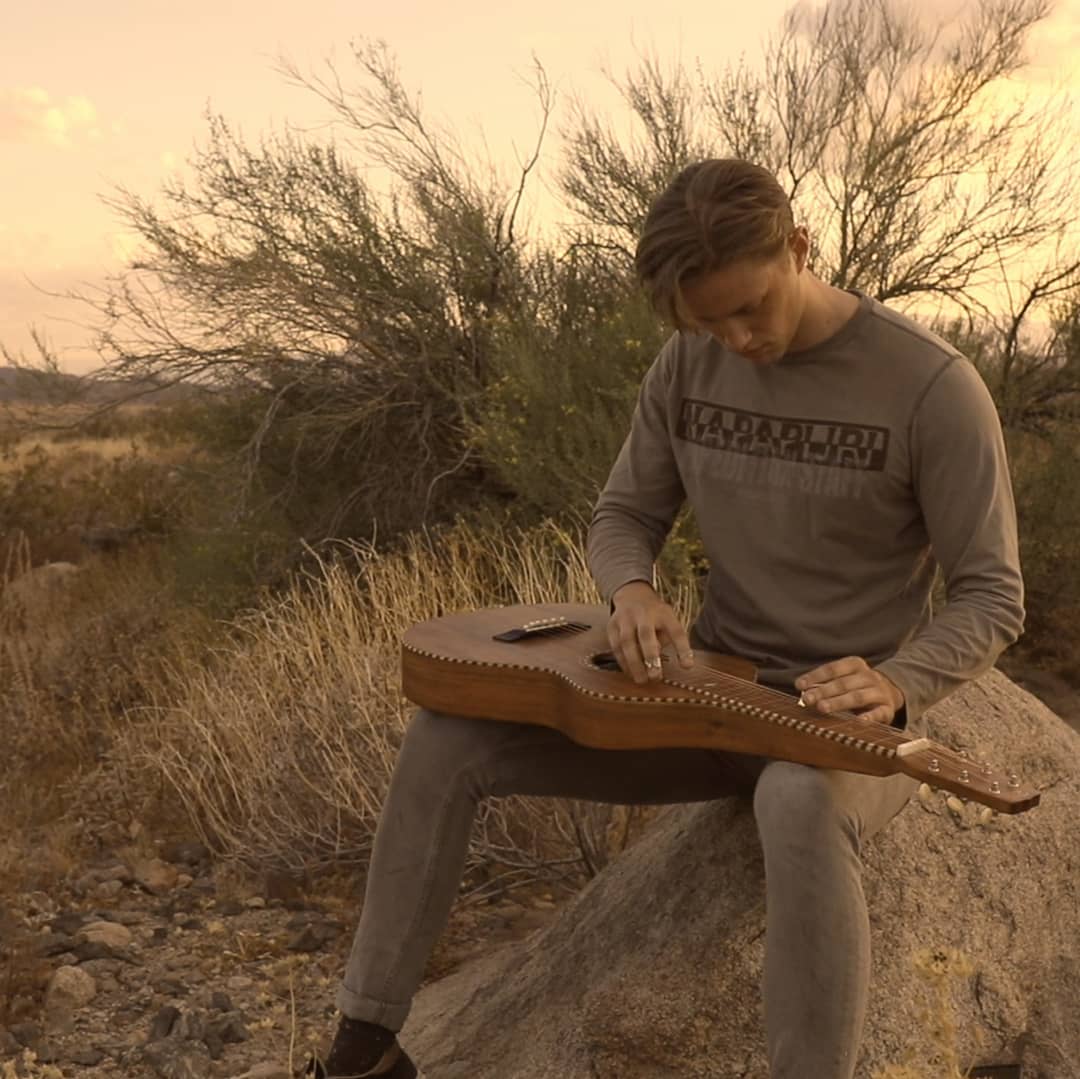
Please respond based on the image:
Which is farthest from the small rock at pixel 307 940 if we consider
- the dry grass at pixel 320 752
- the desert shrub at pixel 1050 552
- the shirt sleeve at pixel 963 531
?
the desert shrub at pixel 1050 552

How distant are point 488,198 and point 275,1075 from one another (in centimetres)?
721

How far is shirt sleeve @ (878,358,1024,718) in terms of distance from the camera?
2355 mm

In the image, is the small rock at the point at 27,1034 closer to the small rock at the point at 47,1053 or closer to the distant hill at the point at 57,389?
the small rock at the point at 47,1053

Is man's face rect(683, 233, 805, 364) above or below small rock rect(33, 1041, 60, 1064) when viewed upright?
→ above

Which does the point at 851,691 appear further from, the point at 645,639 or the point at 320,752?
the point at 320,752

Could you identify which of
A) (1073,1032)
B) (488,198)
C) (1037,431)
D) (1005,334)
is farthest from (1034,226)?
(1073,1032)

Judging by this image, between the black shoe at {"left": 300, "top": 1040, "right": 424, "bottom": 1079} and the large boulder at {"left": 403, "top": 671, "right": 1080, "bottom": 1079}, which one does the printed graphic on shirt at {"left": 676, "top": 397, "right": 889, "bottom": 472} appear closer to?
the large boulder at {"left": 403, "top": 671, "right": 1080, "bottom": 1079}

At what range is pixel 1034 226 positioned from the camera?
920cm

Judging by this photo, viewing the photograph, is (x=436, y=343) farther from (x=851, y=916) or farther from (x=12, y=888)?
(x=851, y=916)

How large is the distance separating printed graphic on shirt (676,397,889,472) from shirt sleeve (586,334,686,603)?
86mm

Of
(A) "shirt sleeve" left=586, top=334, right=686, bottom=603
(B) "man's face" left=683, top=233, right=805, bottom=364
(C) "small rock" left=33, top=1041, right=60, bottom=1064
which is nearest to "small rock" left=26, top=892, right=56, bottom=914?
(C) "small rock" left=33, top=1041, right=60, bottom=1064

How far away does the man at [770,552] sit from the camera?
2.38m

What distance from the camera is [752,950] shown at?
2.62 meters

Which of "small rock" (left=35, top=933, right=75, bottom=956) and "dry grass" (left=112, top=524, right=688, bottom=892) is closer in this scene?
"small rock" (left=35, top=933, right=75, bottom=956)
